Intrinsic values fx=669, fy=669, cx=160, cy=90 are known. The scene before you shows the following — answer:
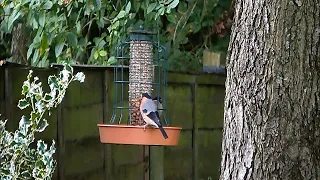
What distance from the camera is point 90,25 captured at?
390 cm

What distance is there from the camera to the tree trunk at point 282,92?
2172 millimetres

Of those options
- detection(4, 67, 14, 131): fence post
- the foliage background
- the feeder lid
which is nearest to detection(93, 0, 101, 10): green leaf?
the foliage background

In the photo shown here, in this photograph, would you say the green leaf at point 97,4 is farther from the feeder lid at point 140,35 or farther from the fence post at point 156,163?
the fence post at point 156,163

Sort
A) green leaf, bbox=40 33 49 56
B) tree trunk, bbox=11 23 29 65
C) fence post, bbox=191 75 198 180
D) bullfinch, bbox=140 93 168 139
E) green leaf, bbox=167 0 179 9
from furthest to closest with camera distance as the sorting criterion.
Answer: tree trunk, bbox=11 23 29 65
fence post, bbox=191 75 198 180
green leaf, bbox=40 33 49 56
green leaf, bbox=167 0 179 9
bullfinch, bbox=140 93 168 139

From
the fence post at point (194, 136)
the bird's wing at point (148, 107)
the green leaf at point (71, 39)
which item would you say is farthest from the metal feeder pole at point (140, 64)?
the fence post at point (194, 136)

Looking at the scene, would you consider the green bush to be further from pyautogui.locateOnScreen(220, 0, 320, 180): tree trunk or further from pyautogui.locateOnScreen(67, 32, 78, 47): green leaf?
pyautogui.locateOnScreen(67, 32, 78, 47): green leaf

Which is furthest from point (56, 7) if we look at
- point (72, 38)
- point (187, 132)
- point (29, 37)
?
point (187, 132)

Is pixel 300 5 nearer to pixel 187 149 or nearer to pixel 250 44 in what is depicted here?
pixel 250 44

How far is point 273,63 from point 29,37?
2285 millimetres

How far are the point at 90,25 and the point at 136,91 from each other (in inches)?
45.0

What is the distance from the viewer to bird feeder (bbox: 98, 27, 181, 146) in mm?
2445

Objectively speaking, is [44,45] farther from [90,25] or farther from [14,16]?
[90,25]

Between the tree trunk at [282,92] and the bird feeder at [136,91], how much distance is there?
38 cm

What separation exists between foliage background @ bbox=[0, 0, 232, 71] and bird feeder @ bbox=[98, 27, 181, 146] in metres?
0.20
